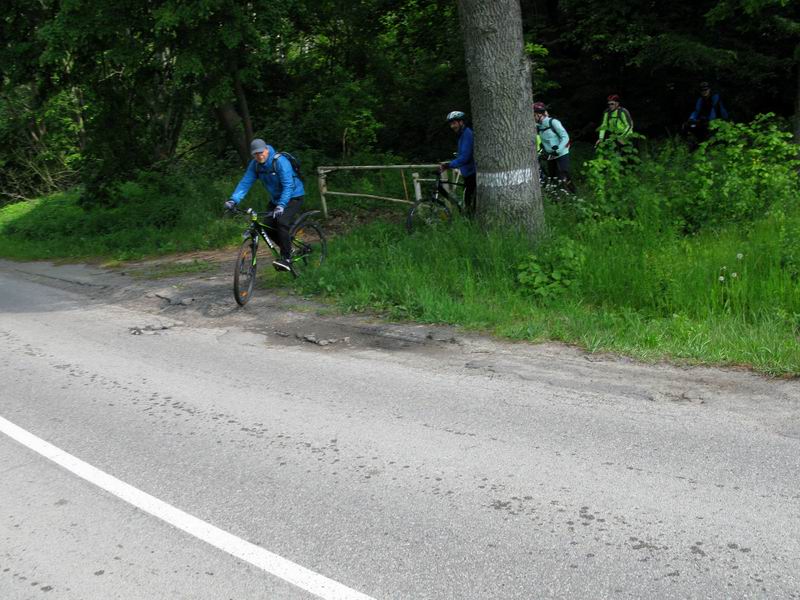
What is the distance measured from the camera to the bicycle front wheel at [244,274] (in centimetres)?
954

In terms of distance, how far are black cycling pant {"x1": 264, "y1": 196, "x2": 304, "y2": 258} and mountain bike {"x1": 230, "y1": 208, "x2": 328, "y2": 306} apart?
100 millimetres

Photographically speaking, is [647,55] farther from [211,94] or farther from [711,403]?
[711,403]

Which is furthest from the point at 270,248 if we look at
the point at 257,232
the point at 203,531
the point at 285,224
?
the point at 203,531

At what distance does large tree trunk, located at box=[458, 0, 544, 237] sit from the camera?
9.17m

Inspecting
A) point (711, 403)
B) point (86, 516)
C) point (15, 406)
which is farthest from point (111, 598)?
point (711, 403)

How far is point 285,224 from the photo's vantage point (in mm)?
10250

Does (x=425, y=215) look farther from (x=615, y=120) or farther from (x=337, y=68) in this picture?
(x=337, y=68)

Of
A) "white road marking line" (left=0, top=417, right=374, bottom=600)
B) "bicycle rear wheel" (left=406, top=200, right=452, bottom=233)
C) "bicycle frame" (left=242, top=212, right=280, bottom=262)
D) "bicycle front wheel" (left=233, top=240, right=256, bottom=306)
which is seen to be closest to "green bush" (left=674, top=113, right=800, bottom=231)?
"bicycle rear wheel" (left=406, top=200, right=452, bottom=233)

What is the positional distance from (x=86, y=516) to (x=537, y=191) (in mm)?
6785

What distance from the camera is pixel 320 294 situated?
9.98 metres

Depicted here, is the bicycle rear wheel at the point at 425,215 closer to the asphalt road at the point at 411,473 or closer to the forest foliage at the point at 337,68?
the asphalt road at the point at 411,473

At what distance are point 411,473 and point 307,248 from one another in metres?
6.73

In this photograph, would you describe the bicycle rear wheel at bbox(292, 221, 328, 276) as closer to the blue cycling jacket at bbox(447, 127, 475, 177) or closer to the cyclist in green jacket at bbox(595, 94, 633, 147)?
the blue cycling jacket at bbox(447, 127, 475, 177)

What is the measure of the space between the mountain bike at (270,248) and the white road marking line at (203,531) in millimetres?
4231
